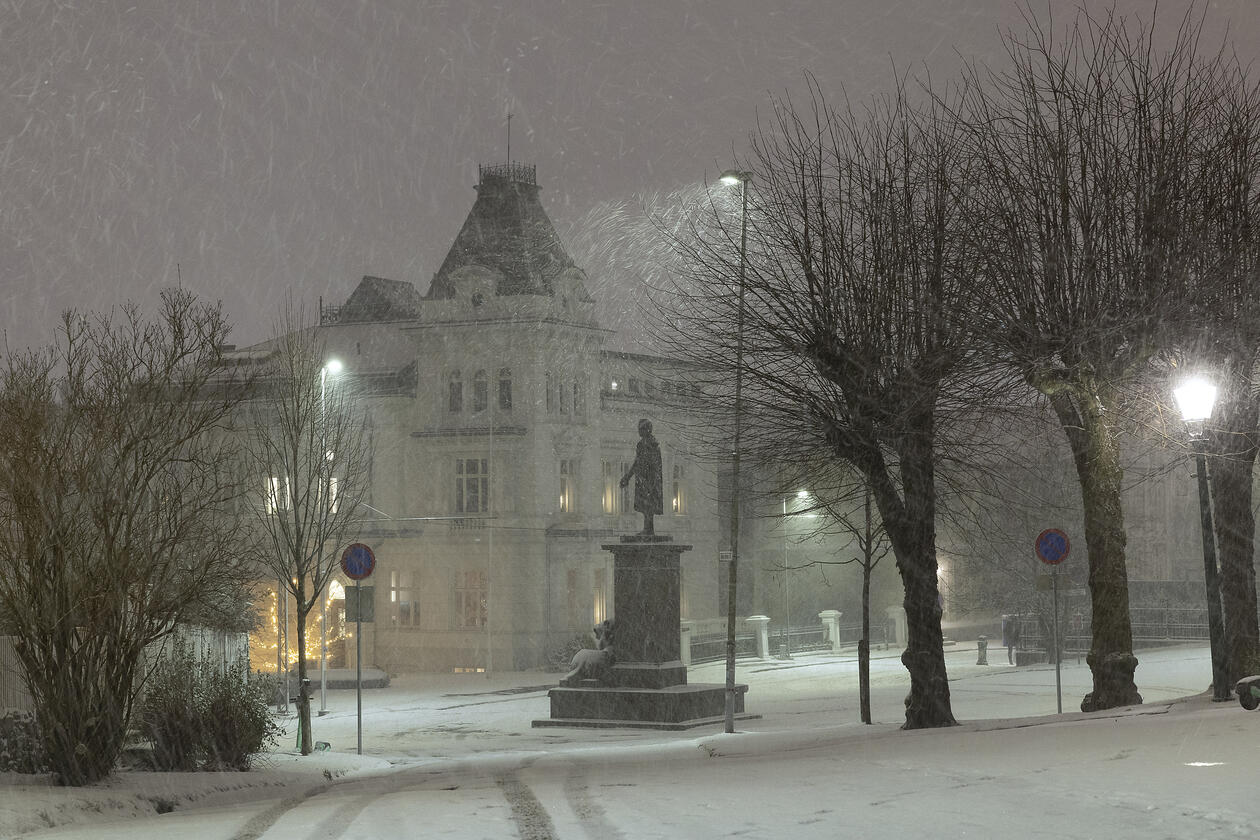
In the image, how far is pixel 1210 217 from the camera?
675 inches

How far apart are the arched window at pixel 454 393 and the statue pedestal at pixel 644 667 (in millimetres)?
22985

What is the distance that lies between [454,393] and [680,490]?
11.1 meters

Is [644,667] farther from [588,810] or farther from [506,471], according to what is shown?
[506,471]

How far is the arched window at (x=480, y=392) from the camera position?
4934 centimetres

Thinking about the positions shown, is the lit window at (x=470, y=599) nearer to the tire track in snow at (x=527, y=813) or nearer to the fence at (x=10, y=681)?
the fence at (x=10, y=681)

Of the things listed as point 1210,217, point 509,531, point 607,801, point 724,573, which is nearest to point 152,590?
point 607,801

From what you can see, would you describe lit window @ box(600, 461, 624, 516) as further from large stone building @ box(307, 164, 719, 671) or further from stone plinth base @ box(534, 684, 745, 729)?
stone plinth base @ box(534, 684, 745, 729)

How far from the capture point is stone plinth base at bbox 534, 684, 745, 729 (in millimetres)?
26281

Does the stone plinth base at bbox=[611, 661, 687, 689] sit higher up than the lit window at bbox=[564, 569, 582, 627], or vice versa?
the lit window at bbox=[564, 569, 582, 627]

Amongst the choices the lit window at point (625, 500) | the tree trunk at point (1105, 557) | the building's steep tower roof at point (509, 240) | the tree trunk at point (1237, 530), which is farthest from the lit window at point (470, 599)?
the tree trunk at point (1105, 557)

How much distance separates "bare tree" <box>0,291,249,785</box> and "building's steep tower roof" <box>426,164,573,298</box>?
1379 inches

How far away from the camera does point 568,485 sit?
5022cm

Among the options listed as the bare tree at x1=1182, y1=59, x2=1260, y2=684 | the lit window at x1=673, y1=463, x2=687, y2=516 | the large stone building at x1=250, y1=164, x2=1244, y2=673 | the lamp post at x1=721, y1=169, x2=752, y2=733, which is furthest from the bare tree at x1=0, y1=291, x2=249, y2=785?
the lit window at x1=673, y1=463, x2=687, y2=516

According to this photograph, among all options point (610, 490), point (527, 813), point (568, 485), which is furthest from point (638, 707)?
point (610, 490)
